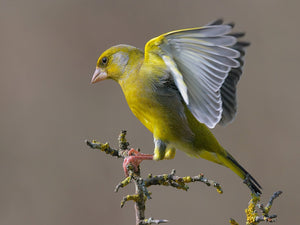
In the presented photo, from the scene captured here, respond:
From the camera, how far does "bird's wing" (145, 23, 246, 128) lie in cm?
278

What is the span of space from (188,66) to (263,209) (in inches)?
38.1

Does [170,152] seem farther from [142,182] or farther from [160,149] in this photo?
[142,182]

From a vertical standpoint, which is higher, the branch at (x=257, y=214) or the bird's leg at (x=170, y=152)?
the bird's leg at (x=170, y=152)

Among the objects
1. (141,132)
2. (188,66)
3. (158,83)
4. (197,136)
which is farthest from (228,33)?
(141,132)

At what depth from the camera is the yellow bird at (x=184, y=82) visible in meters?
2.82

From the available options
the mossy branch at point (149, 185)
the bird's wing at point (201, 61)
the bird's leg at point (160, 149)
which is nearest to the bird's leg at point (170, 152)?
the bird's leg at point (160, 149)

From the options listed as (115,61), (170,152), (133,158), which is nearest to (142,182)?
(133,158)

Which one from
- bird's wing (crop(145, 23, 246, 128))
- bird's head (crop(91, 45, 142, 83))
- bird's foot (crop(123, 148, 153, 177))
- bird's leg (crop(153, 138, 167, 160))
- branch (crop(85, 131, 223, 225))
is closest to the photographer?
branch (crop(85, 131, 223, 225))

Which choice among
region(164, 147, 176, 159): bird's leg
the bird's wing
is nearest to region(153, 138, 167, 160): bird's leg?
region(164, 147, 176, 159): bird's leg

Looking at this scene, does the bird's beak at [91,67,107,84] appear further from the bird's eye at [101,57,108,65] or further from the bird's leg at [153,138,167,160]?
the bird's leg at [153,138,167,160]

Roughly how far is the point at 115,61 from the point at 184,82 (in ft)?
2.10

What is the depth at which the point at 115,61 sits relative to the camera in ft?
11.1

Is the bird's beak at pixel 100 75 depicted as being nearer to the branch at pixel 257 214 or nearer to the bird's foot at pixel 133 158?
the bird's foot at pixel 133 158

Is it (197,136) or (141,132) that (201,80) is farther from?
(141,132)
